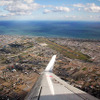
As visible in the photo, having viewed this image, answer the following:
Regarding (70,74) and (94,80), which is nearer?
(94,80)

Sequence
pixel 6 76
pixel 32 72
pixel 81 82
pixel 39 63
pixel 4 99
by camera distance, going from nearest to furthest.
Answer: pixel 4 99, pixel 81 82, pixel 6 76, pixel 32 72, pixel 39 63

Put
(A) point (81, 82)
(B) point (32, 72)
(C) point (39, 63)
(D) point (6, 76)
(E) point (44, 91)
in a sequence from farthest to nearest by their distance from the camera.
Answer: (C) point (39, 63) → (B) point (32, 72) → (D) point (6, 76) → (A) point (81, 82) → (E) point (44, 91)

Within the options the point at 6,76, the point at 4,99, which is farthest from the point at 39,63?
the point at 4,99

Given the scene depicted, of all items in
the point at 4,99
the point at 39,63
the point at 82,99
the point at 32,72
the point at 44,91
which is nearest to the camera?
the point at 82,99

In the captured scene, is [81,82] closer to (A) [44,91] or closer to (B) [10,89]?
(B) [10,89]

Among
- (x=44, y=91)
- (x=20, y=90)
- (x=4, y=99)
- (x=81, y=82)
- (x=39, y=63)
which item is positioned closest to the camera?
(x=44, y=91)

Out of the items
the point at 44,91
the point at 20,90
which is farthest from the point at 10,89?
the point at 44,91

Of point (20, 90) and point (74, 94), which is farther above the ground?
point (74, 94)

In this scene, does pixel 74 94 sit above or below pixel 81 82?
above

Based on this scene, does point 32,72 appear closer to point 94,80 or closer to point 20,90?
point 20,90
